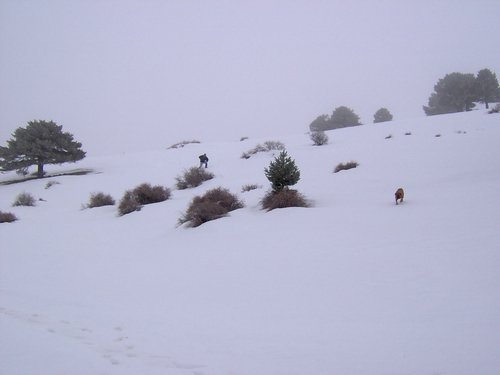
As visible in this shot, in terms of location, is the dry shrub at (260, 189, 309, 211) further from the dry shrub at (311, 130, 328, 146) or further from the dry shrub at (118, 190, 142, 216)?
the dry shrub at (311, 130, 328, 146)

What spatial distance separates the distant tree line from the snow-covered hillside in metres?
37.4

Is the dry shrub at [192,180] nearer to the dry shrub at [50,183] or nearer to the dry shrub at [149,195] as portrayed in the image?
the dry shrub at [149,195]

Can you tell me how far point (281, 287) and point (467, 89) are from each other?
47.9m

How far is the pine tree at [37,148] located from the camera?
25.1m

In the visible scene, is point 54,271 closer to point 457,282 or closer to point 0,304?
point 0,304

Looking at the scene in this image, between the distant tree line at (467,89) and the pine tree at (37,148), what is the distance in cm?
4539

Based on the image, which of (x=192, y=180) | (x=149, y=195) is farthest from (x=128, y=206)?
(x=192, y=180)

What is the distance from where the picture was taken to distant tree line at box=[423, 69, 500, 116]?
134 ft

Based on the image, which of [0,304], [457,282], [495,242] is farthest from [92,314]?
[495,242]

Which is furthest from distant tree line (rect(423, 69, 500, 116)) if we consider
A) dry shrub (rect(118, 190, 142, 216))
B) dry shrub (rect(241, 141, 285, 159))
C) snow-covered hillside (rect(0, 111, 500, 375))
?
dry shrub (rect(118, 190, 142, 216))

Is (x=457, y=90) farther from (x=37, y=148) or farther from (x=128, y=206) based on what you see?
(x=37, y=148)

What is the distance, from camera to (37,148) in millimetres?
25000

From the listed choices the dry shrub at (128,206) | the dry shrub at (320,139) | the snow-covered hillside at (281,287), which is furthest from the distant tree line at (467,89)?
the dry shrub at (128,206)

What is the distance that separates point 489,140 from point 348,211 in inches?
399
